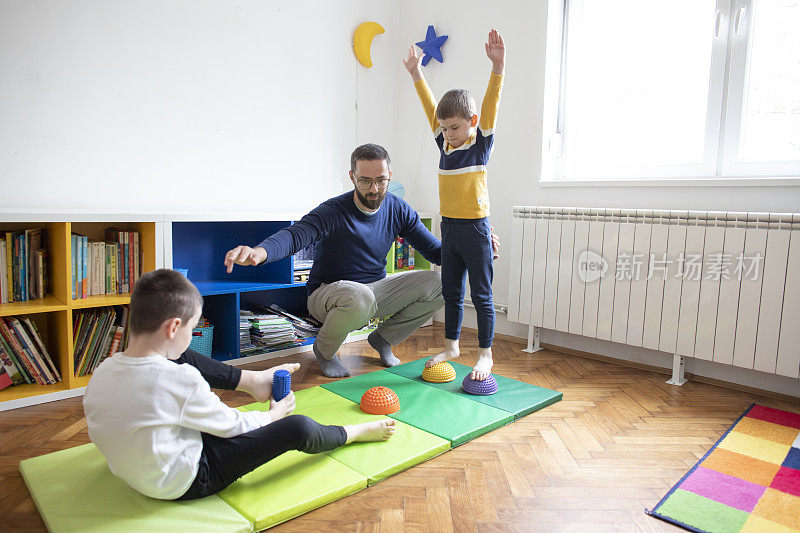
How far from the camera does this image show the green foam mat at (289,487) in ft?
4.82

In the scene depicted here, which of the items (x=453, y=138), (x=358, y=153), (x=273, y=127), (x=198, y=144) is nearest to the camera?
(x=453, y=138)

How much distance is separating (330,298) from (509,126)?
1635 mm

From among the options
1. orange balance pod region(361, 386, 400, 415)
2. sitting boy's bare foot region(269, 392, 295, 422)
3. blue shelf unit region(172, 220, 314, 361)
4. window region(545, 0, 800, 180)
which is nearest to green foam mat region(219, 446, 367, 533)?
sitting boy's bare foot region(269, 392, 295, 422)

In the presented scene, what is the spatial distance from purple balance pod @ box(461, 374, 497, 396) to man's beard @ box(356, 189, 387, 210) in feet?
3.06

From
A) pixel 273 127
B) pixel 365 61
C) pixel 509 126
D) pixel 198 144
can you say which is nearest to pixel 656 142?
pixel 509 126

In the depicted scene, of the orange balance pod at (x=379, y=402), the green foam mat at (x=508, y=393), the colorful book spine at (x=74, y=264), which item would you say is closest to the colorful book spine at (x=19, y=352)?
the colorful book spine at (x=74, y=264)

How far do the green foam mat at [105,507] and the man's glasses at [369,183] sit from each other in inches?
60.1

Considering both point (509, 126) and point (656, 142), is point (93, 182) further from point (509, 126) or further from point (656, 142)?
point (656, 142)

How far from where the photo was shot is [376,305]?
2779mm

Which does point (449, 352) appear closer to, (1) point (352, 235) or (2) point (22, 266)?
(1) point (352, 235)

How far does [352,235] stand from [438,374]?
2.56 ft

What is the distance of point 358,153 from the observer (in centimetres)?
262

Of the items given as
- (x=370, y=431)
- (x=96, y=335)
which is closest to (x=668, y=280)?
(x=370, y=431)

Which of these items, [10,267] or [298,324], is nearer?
[10,267]
